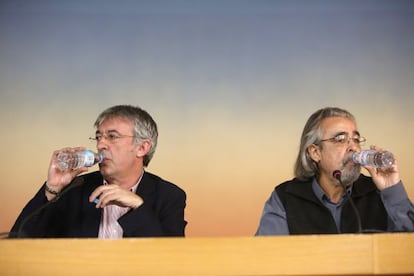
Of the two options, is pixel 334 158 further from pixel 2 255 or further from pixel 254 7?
pixel 2 255

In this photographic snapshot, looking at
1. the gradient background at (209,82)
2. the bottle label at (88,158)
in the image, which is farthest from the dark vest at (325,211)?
the bottle label at (88,158)

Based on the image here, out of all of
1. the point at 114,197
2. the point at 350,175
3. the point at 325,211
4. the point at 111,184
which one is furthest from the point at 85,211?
the point at 350,175

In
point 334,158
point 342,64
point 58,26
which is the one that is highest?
point 58,26

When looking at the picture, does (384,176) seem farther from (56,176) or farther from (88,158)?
(56,176)

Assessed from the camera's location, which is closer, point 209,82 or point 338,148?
point 338,148

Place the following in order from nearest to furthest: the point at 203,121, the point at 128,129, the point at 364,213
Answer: the point at 364,213
the point at 128,129
the point at 203,121

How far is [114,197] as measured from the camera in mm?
2129

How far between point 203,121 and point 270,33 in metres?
0.54

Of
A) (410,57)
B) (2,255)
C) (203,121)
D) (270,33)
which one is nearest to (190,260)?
(2,255)

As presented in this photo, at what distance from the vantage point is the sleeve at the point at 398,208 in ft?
7.06

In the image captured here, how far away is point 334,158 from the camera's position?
98.3 inches

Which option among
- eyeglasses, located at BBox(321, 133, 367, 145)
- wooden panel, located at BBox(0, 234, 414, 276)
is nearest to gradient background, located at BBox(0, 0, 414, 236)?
eyeglasses, located at BBox(321, 133, 367, 145)

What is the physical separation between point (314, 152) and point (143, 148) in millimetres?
700

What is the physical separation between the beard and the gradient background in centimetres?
61
